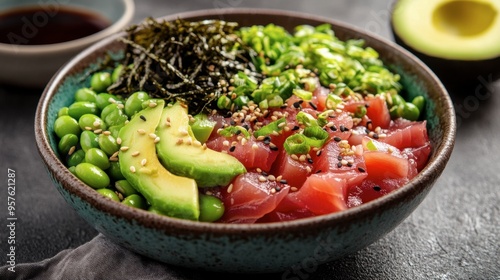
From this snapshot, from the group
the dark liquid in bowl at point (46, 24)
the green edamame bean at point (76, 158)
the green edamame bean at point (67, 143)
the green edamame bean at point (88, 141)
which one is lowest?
the dark liquid in bowl at point (46, 24)

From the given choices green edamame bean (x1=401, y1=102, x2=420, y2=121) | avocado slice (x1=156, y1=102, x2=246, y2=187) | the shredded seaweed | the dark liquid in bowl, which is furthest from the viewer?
the dark liquid in bowl

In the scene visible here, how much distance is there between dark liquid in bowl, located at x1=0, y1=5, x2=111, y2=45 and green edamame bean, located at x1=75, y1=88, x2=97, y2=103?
1151 millimetres

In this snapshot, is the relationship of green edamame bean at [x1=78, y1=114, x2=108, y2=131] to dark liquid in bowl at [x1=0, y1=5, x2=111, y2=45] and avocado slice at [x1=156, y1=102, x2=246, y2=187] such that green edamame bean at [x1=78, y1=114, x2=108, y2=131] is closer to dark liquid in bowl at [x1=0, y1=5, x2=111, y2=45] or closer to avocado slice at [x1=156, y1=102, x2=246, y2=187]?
avocado slice at [x1=156, y1=102, x2=246, y2=187]

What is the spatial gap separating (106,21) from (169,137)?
6.69 feet

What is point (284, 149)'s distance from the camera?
254 centimetres

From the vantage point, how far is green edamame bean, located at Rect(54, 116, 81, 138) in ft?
9.12

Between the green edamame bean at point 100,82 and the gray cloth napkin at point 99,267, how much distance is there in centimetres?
81

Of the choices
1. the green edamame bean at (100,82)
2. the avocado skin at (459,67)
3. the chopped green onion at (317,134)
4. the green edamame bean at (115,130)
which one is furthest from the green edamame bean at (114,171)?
the avocado skin at (459,67)

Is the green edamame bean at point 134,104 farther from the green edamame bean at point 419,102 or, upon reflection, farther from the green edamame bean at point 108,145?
the green edamame bean at point 419,102

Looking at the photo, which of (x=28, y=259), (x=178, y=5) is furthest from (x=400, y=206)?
(x=178, y=5)

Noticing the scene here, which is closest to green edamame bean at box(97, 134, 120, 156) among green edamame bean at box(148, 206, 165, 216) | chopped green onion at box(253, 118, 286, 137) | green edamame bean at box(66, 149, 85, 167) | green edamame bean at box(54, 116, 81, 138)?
green edamame bean at box(66, 149, 85, 167)

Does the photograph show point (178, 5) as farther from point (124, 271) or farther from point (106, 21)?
point (124, 271)

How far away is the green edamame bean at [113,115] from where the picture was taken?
275cm

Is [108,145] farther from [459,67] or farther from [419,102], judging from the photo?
[459,67]
